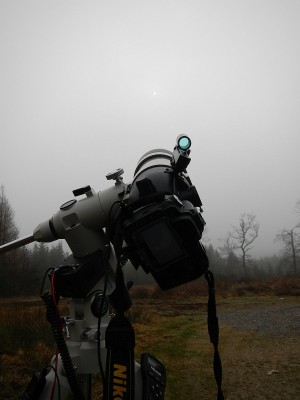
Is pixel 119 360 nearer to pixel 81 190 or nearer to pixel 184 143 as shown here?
pixel 81 190

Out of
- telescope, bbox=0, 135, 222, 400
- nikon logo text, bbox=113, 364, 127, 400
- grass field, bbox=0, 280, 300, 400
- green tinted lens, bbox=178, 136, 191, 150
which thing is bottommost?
grass field, bbox=0, 280, 300, 400

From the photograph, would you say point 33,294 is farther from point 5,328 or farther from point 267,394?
point 267,394

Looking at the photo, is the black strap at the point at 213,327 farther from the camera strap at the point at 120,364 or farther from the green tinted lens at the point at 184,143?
the green tinted lens at the point at 184,143

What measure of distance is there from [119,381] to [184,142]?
1623 mm

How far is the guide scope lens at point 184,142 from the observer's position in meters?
2.27

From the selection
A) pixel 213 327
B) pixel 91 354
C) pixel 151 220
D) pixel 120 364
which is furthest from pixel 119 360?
pixel 151 220

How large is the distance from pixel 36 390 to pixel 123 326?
0.91 meters

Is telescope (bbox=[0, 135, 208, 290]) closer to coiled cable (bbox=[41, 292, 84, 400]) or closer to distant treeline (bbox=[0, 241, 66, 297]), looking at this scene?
coiled cable (bbox=[41, 292, 84, 400])

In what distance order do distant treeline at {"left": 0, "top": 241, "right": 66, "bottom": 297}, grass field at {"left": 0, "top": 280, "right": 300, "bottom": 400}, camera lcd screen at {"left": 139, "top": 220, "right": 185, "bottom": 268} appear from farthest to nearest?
distant treeline at {"left": 0, "top": 241, "right": 66, "bottom": 297} → grass field at {"left": 0, "top": 280, "right": 300, "bottom": 400} → camera lcd screen at {"left": 139, "top": 220, "right": 185, "bottom": 268}

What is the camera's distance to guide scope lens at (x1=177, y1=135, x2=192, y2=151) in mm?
2270

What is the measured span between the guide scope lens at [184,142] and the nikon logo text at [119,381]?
148 cm

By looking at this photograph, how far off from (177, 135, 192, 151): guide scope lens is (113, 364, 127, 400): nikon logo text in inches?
58.5

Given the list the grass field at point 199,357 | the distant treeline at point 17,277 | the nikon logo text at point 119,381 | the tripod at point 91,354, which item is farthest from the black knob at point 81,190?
the distant treeline at point 17,277

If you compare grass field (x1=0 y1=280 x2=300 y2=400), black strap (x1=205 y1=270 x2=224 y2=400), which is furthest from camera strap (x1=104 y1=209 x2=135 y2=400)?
grass field (x1=0 y1=280 x2=300 y2=400)
